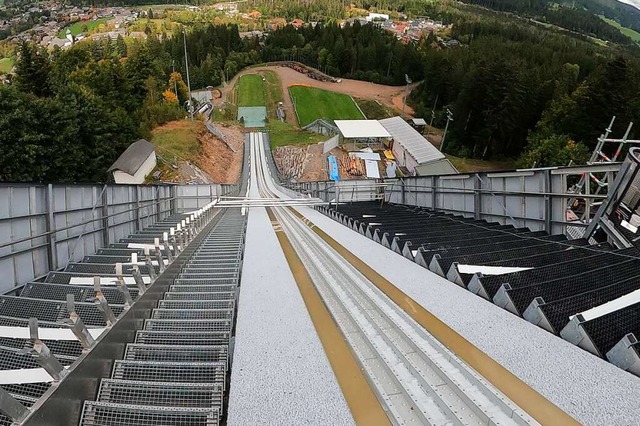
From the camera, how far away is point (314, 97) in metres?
79.2

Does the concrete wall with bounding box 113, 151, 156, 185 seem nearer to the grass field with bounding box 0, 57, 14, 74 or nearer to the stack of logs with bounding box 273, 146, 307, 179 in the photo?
the stack of logs with bounding box 273, 146, 307, 179

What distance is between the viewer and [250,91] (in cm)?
8169

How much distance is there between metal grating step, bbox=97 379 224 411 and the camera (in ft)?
9.65

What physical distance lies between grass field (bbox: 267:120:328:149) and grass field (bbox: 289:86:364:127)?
9721 millimetres

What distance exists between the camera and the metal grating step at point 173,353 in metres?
3.63

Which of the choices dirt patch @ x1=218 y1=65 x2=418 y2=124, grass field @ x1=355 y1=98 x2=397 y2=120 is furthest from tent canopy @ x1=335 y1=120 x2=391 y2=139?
dirt patch @ x1=218 y1=65 x2=418 y2=124

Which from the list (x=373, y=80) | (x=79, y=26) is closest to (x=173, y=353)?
(x=373, y=80)

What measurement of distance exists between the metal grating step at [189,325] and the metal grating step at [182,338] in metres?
0.12

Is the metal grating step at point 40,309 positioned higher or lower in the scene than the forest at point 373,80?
higher

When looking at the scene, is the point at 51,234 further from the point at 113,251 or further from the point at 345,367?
the point at 345,367

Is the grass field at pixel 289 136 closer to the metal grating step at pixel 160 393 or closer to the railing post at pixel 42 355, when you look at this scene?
the metal grating step at pixel 160 393

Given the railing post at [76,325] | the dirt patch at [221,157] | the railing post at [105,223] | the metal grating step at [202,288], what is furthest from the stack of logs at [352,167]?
the railing post at [76,325]

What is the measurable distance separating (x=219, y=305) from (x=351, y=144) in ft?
152

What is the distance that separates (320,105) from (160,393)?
7578 centimetres
